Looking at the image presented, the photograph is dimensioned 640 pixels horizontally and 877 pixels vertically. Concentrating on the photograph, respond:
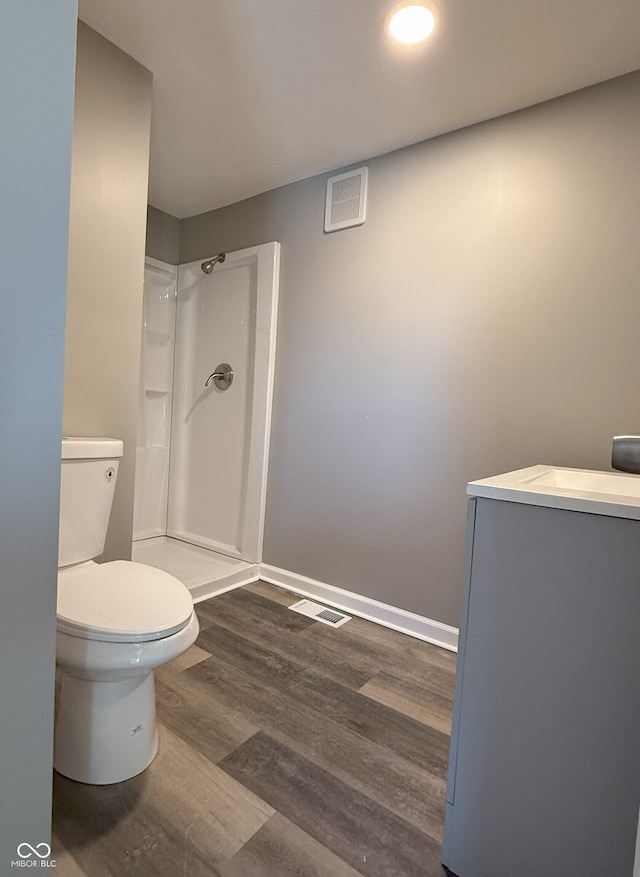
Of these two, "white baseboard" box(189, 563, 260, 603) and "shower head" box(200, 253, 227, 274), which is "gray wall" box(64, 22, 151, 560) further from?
Result: "shower head" box(200, 253, 227, 274)

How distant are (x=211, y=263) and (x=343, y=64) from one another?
53.5 inches

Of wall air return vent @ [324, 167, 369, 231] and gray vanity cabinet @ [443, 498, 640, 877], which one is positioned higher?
wall air return vent @ [324, 167, 369, 231]

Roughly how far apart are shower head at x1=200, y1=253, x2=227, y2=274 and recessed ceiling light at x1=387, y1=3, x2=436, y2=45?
1.46 m

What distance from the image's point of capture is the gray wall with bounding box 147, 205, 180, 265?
2762mm

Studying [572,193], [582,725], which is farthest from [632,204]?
[582,725]

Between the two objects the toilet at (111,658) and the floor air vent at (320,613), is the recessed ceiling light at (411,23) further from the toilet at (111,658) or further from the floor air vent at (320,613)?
the floor air vent at (320,613)

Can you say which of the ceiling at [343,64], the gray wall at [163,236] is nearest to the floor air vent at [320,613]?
the ceiling at [343,64]

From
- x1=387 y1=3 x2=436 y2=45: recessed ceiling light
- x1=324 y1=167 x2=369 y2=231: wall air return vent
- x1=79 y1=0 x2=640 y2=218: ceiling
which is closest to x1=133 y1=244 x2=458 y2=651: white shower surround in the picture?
x1=324 y1=167 x2=369 y2=231: wall air return vent

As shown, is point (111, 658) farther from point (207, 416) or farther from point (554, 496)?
point (207, 416)

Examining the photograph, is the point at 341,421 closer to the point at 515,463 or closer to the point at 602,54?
the point at 515,463

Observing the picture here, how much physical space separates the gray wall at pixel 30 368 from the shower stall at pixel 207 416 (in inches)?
65.8

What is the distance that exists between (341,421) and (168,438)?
1407mm

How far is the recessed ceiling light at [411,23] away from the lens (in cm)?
131

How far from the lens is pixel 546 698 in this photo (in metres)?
0.85
